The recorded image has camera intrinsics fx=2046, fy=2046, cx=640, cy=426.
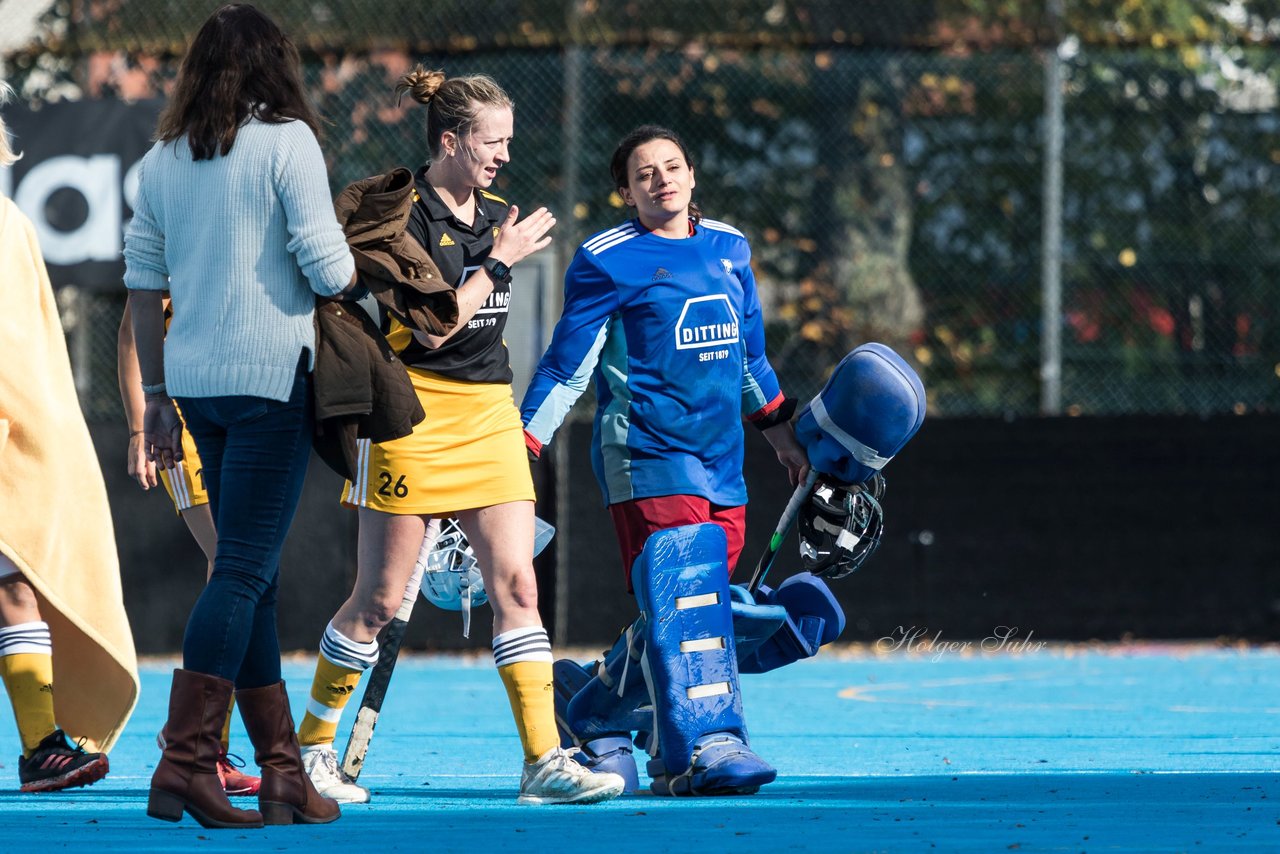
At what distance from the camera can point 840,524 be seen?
5812mm

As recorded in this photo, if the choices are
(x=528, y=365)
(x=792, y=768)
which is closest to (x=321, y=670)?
(x=792, y=768)

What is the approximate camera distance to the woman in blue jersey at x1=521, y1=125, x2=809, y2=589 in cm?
567

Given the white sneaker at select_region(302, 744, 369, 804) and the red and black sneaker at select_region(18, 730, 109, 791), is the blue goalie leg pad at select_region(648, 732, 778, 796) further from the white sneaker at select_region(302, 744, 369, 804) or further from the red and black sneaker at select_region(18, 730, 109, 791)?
the red and black sneaker at select_region(18, 730, 109, 791)

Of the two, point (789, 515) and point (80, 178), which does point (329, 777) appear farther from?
point (80, 178)

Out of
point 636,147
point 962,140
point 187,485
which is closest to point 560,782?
point 187,485

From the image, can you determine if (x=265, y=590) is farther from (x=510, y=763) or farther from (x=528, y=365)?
(x=528, y=365)

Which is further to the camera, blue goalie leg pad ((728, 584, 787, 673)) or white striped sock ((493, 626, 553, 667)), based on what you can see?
blue goalie leg pad ((728, 584, 787, 673))

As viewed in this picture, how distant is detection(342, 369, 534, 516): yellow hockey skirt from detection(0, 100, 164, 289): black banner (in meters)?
6.82

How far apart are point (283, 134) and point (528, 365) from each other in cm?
645

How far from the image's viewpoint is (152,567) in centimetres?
1095

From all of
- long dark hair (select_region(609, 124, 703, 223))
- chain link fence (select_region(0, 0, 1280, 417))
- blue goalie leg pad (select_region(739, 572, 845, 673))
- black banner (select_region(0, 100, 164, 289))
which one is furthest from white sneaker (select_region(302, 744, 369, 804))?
black banner (select_region(0, 100, 164, 289))

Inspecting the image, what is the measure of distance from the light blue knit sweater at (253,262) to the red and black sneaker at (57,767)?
1473 mm

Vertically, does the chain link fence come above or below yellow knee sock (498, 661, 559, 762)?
above

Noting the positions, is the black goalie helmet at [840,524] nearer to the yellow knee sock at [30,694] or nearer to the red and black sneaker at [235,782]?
the red and black sneaker at [235,782]
